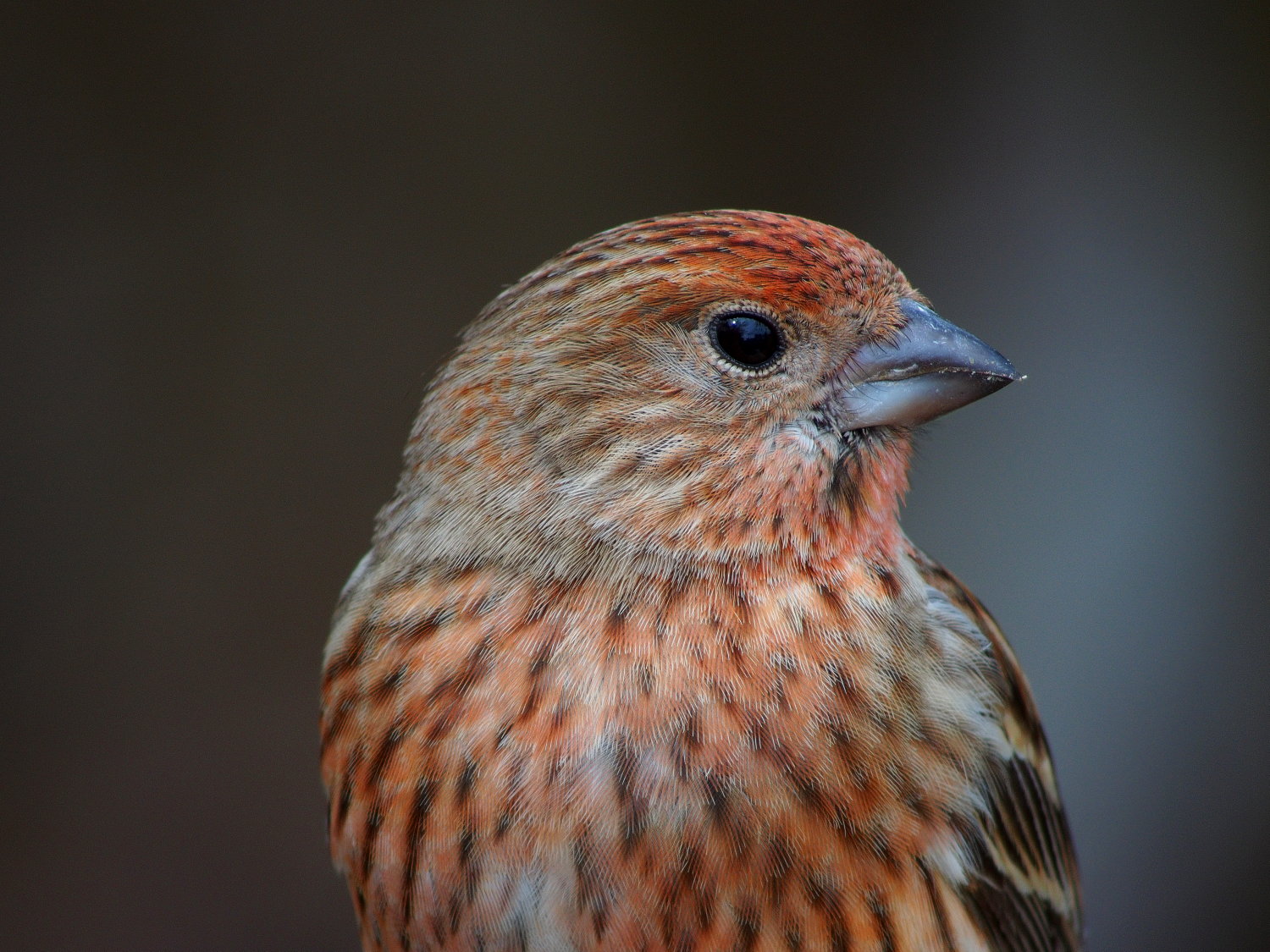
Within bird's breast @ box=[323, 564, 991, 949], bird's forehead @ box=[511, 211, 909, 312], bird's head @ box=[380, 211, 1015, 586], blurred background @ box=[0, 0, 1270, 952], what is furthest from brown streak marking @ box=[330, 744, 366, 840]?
blurred background @ box=[0, 0, 1270, 952]

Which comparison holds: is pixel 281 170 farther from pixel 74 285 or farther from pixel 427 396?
pixel 427 396

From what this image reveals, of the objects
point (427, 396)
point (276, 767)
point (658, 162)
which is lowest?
point (276, 767)

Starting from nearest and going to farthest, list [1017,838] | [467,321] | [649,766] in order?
1. [649,766]
2. [1017,838]
3. [467,321]

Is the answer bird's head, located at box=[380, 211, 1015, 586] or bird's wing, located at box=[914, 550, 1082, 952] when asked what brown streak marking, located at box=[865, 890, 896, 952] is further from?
bird's head, located at box=[380, 211, 1015, 586]

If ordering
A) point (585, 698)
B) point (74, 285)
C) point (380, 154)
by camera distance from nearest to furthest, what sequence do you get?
point (585, 698) → point (74, 285) → point (380, 154)

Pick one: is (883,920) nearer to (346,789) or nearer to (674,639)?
(674,639)

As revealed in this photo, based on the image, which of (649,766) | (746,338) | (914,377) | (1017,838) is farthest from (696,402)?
(1017,838)

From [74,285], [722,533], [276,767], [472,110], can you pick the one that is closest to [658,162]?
[472,110]
